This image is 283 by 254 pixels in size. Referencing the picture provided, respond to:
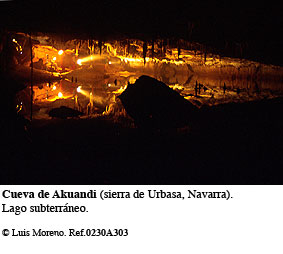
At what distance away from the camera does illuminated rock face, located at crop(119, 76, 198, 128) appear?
3.55 meters

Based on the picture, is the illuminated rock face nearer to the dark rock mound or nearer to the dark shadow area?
the dark shadow area

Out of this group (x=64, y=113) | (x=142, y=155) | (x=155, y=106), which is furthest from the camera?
(x=155, y=106)

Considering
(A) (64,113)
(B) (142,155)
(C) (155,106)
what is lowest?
(B) (142,155)

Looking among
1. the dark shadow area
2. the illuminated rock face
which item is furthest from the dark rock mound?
the illuminated rock face

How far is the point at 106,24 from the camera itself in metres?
4.68

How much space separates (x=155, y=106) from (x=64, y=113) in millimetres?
1297

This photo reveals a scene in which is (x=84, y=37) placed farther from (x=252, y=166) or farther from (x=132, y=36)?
(x=252, y=166)

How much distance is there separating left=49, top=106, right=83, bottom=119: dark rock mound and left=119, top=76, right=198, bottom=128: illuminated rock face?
2.33 feet

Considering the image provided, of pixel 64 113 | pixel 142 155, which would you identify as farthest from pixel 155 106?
pixel 142 155

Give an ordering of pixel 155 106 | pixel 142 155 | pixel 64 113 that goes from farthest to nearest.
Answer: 1. pixel 155 106
2. pixel 64 113
3. pixel 142 155

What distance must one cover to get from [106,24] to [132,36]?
24.2 inches

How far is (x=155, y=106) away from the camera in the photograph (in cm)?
436

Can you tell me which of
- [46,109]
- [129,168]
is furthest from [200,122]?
[46,109]

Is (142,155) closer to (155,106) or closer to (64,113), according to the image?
(64,113)
